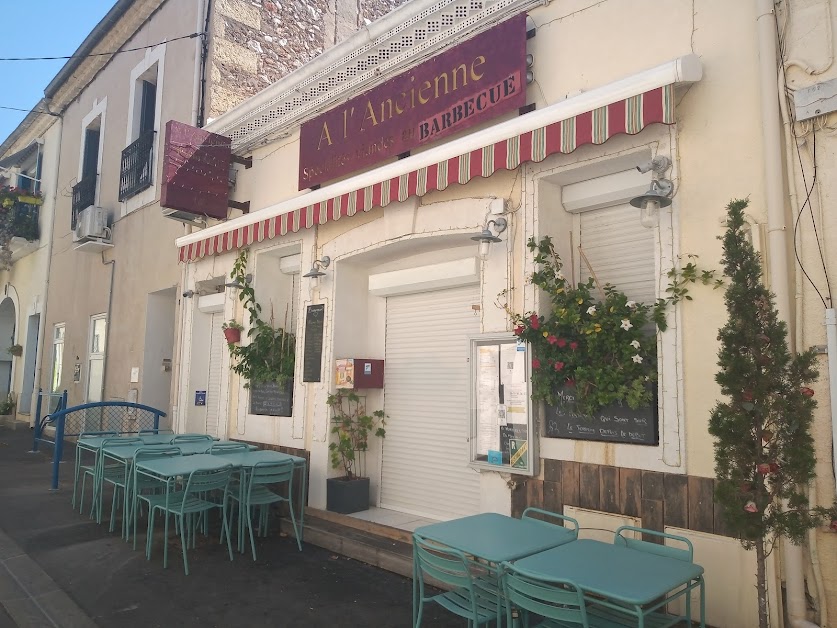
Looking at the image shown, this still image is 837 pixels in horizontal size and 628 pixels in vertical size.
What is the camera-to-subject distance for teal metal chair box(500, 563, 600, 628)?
9.53ft

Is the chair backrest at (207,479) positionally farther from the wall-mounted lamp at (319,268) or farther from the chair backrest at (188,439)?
the wall-mounted lamp at (319,268)

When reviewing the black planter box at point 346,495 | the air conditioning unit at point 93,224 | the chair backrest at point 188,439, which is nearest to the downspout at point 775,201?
the black planter box at point 346,495

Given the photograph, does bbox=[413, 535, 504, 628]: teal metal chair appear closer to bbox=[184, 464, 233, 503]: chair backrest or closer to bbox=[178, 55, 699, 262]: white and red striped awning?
bbox=[184, 464, 233, 503]: chair backrest

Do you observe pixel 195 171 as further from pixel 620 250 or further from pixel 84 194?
pixel 84 194

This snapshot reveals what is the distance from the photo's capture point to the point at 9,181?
19109 millimetres

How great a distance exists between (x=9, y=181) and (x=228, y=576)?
19.0 m

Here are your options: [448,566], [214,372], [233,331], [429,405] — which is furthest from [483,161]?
[214,372]

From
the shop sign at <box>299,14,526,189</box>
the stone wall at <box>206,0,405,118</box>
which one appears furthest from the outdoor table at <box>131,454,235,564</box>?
the stone wall at <box>206,0,405,118</box>

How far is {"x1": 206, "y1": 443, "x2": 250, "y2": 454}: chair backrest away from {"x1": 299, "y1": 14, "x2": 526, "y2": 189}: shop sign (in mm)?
3300

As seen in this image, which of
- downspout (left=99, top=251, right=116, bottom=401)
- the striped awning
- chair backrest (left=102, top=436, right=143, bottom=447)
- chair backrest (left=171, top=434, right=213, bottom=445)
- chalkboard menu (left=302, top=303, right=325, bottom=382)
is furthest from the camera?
downspout (left=99, top=251, right=116, bottom=401)

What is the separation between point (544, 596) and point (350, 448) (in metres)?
4.12

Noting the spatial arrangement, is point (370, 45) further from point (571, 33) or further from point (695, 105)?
point (695, 105)

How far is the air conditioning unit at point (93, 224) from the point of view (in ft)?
40.5

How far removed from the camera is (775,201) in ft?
12.5
